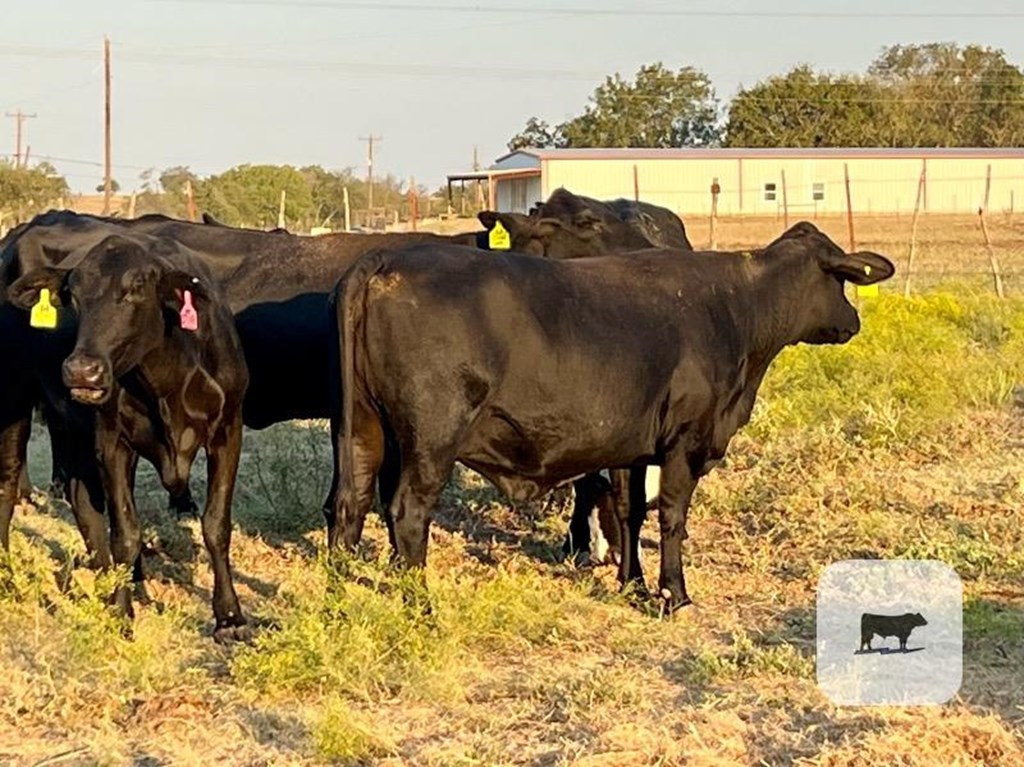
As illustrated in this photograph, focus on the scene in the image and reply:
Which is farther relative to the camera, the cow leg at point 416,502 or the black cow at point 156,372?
the cow leg at point 416,502

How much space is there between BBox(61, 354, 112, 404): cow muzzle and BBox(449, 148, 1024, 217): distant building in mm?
41852

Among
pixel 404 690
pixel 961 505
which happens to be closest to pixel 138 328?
pixel 404 690

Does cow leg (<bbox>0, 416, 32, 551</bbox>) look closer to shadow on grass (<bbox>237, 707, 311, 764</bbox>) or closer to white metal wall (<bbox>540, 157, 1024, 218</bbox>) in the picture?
shadow on grass (<bbox>237, 707, 311, 764</bbox>)

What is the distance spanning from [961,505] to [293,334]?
12.9ft

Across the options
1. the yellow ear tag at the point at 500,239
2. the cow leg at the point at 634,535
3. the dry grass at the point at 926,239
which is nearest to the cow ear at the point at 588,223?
the yellow ear tag at the point at 500,239

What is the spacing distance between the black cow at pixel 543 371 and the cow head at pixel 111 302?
2.45 feet

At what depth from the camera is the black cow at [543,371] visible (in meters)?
6.02

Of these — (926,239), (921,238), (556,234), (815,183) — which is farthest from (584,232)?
(815,183)

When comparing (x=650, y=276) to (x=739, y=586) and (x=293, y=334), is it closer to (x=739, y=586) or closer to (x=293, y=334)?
(x=739, y=586)

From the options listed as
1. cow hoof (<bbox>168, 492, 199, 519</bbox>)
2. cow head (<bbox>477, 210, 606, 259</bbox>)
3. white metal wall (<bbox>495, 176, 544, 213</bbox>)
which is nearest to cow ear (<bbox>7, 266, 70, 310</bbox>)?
cow hoof (<bbox>168, 492, 199, 519</bbox>)

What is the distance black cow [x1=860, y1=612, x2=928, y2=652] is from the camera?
5.90 m

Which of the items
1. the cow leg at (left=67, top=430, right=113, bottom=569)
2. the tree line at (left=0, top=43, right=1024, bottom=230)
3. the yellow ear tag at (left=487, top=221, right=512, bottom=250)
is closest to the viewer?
the cow leg at (left=67, top=430, right=113, bottom=569)

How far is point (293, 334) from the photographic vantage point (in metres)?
8.15

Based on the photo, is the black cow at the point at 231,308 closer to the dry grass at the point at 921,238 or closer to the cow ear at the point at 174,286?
the cow ear at the point at 174,286
